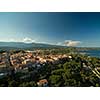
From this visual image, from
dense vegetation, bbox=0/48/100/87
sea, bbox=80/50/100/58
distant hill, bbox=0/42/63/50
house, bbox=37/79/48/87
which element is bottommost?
house, bbox=37/79/48/87

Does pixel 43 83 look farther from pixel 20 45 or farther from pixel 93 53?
pixel 93 53

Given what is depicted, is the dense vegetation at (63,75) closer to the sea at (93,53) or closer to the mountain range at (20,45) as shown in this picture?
the sea at (93,53)

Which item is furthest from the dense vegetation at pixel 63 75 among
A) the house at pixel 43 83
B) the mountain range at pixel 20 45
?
the mountain range at pixel 20 45

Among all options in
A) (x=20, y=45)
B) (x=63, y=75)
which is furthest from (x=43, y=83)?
(x=20, y=45)

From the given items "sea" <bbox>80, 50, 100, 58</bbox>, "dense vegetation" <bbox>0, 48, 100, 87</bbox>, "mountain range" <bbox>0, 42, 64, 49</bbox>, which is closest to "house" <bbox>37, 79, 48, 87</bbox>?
"dense vegetation" <bbox>0, 48, 100, 87</bbox>

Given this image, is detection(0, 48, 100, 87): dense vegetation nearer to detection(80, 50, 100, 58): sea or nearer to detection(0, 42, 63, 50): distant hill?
detection(80, 50, 100, 58): sea
